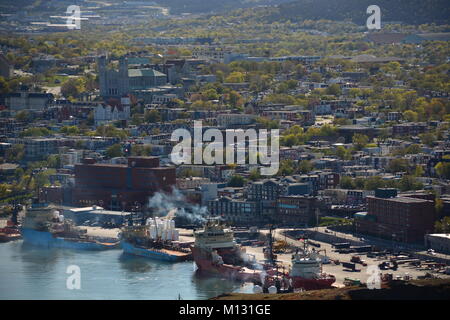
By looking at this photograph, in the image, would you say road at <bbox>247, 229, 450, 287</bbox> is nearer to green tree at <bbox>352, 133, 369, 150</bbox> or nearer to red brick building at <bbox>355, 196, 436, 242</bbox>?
red brick building at <bbox>355, 196, 436, 242</bbox>

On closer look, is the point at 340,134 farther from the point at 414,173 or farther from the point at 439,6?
the point at 439,6

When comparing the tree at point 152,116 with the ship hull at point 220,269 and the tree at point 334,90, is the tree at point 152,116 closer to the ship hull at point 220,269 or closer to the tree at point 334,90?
the tree at point 334,90

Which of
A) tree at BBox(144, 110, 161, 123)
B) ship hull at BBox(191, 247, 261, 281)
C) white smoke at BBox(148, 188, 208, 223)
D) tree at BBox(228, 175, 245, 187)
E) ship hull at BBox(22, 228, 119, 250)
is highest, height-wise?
tree at BBox(144, 110, 161, 123)

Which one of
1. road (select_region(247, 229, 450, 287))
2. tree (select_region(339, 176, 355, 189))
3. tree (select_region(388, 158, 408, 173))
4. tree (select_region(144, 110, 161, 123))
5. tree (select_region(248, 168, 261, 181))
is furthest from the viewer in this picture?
tree (select_region(144, 110, 161, 123))

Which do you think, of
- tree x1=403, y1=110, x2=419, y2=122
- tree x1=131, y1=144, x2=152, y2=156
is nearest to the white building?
tree x1=131, y1=144, x2=152, y2=156

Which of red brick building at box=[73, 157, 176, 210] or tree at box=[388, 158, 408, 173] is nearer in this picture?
red brick building at box=[73, 157, 176, 210]

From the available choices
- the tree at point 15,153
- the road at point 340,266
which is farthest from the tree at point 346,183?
the tree at point 15,153
